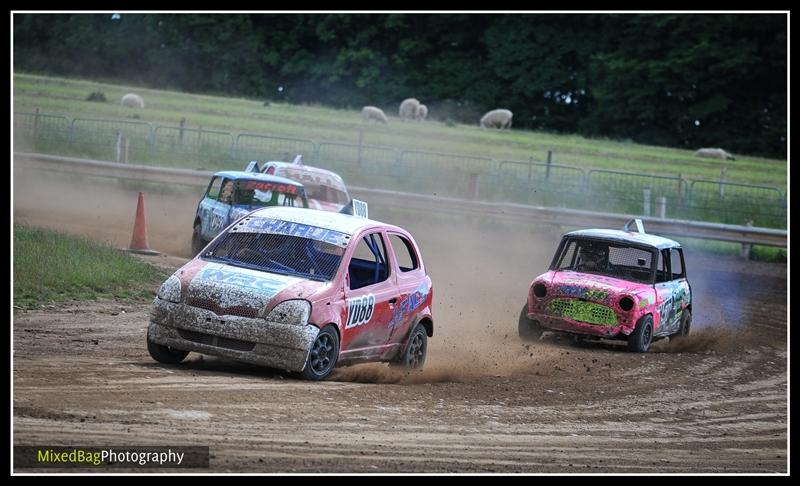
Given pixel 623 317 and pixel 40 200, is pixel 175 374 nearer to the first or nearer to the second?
pixel 623 317

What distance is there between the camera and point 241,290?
10594 mm

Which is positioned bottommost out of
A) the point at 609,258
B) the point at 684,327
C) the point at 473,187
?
the point at 684,327

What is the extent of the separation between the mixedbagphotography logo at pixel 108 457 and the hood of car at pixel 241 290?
2.90 meters

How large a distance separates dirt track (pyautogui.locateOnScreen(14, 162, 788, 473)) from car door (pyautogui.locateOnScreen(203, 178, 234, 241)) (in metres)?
3.53

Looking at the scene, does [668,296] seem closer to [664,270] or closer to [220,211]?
[664,270]

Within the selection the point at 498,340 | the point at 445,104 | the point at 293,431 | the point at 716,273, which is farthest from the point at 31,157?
the point at 445,104

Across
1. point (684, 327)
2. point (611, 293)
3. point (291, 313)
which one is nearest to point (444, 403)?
point (291, 313)

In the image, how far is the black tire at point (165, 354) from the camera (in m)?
10.8

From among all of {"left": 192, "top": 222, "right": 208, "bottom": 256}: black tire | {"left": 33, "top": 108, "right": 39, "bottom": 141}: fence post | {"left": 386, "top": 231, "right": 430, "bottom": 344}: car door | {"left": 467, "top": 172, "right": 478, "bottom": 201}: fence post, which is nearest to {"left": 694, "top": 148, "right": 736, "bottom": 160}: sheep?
{"left": 467, "top": 172, "right": 478, "bottom": 201}: fence post

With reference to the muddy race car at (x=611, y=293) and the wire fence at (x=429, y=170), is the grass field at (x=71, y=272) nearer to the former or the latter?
the muddy race car at (x=611, y=293)

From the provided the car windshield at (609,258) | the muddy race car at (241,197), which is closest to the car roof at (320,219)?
the car windshield at (609,258)

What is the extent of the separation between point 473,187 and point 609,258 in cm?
1358

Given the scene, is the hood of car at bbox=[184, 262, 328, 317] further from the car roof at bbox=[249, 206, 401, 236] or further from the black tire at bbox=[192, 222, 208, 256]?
the black tire at bbox=[192, 222, 208, 256]

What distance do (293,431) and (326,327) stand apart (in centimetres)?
214
